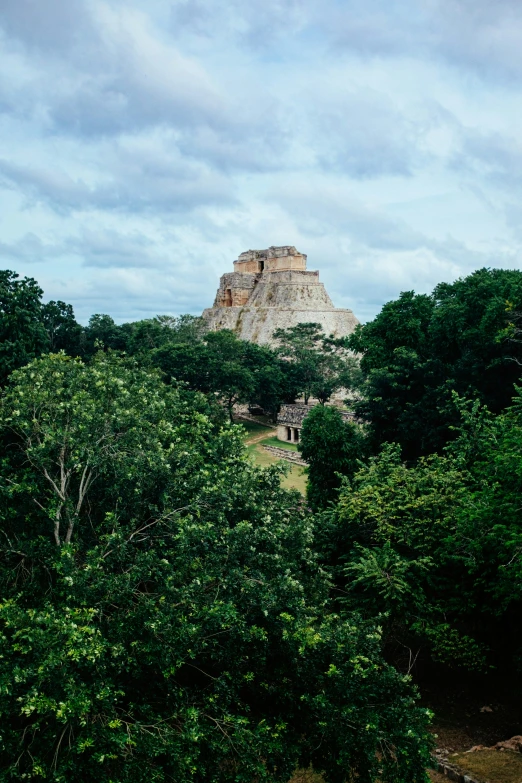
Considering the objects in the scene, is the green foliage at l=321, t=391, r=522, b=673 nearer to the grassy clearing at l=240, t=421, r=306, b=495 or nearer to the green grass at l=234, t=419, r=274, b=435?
the grassy clearing at l=240, t=421, r=306, b=495

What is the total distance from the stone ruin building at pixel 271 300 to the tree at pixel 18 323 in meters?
35.4

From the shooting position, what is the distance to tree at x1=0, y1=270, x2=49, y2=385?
28.3 metres

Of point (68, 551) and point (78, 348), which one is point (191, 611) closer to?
point (68, 551)

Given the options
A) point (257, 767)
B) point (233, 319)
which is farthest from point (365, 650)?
point (233, 319)

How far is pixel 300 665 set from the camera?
10.8 meters

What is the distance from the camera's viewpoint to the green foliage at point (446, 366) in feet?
78.9

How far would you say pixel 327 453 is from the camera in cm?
2473

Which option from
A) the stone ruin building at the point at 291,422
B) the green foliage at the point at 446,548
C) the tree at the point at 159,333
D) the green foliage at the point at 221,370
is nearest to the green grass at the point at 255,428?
the green foliage at the point at 221,370

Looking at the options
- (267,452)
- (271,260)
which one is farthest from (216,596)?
(271,260)

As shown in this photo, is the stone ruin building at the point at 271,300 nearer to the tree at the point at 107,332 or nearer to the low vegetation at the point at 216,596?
the tree at the point at 107,332

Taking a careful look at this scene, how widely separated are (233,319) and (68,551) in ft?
205

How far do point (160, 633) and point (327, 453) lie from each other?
51.2 feet

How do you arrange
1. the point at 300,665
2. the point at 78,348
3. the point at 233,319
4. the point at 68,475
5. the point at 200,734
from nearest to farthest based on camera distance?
1. the point at 200,734
2. the point at 300,665
3. the point at 68,475
4. the point at 78,348
5. the point at 233,319

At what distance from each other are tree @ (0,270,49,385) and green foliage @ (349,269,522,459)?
1423 cm
